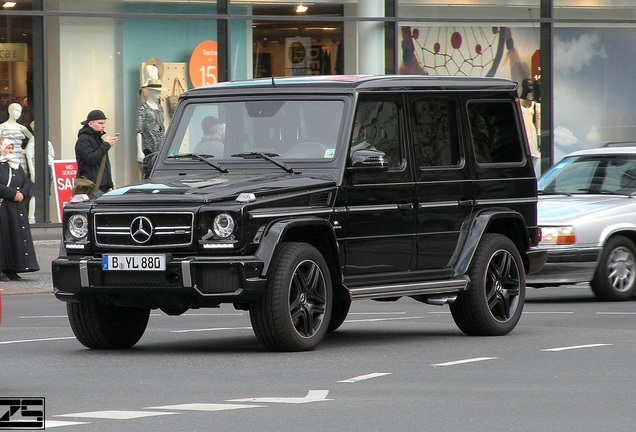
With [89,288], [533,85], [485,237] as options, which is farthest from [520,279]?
[533,85]

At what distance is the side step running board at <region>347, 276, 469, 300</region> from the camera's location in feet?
38.5

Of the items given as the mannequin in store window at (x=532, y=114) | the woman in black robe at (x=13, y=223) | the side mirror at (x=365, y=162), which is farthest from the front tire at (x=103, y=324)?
the mannequin in store window at (x=532, y=114)

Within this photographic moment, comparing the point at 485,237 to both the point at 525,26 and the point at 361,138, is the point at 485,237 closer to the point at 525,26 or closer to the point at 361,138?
the point at 361,138

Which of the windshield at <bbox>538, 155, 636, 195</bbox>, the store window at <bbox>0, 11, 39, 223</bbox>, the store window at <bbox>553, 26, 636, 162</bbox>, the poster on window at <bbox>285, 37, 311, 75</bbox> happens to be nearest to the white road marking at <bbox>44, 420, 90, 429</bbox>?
the windshield at <bbox>538, 155, 636, 195</bbox>

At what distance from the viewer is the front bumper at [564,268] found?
16.5 m

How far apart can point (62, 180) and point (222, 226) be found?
1401 cm

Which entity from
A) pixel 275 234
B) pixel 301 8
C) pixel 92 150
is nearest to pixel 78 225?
pixel 275 234

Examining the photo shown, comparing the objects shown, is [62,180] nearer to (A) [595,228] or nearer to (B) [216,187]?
(A) [595,228]

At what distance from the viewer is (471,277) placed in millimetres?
12594

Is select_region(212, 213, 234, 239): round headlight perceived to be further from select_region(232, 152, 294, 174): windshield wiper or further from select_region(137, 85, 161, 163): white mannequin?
select_region(137, 85, 161, 163): white mannequin

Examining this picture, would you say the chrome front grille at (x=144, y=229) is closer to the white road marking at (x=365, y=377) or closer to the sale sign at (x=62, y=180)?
the white road marking at (x=365, y=377)

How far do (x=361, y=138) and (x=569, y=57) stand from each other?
56.8 ft

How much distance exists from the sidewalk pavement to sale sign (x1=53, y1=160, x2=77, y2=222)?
440 millimetres

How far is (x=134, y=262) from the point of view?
1094cm
